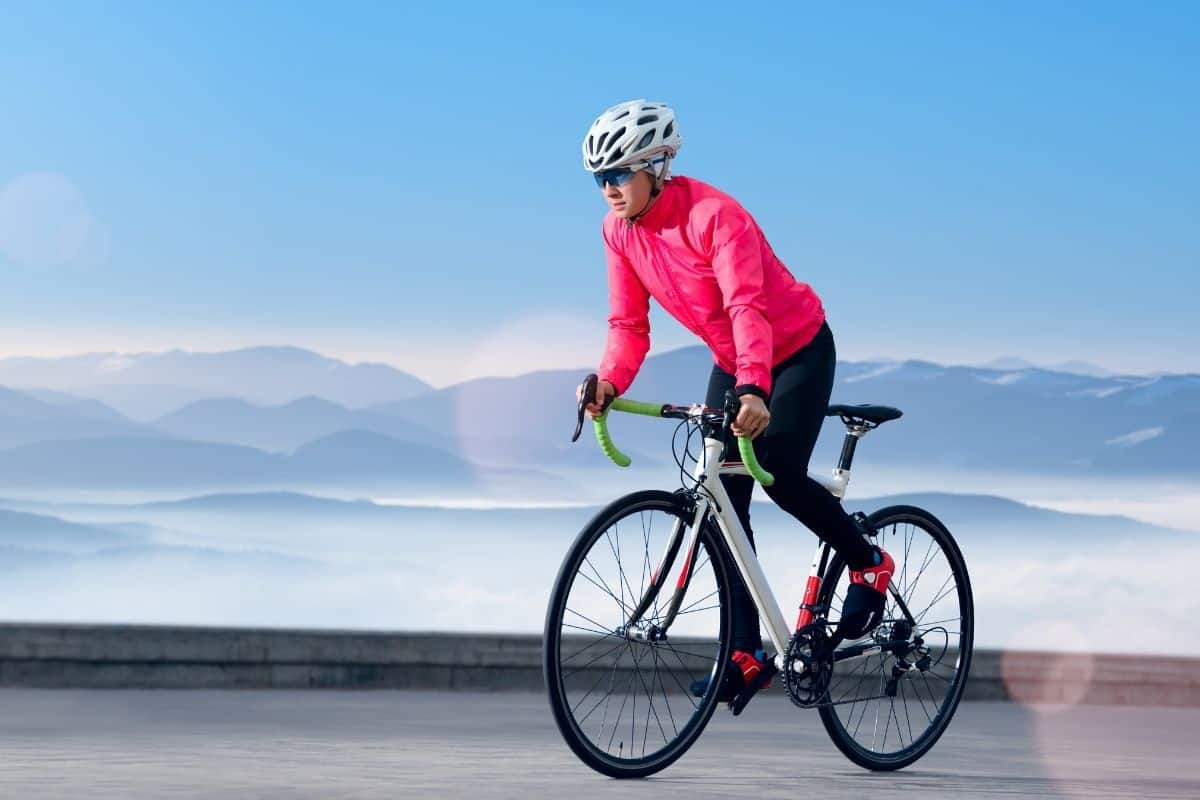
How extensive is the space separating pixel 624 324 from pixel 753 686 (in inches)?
46.3

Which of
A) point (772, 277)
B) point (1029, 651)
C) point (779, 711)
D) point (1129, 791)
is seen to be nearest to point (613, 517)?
point (772, 277)

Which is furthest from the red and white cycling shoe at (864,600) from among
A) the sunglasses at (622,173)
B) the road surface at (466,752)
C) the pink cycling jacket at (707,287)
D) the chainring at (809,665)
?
the sunglasses at (622,173)

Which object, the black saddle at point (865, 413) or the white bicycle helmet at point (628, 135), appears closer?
the white bicycle helmet at point (628, 135)

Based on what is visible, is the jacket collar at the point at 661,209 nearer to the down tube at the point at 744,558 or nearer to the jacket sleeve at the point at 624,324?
the jacket sleeve at the point at 624,324

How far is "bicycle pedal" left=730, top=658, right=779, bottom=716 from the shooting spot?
5934mm

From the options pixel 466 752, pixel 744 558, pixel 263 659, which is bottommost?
pixel 466 752

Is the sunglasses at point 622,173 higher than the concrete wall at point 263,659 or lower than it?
higher

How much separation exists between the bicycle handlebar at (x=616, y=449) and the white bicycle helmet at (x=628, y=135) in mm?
682

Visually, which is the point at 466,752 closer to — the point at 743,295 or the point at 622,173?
the point at 743,295

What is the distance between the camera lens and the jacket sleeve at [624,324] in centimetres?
601

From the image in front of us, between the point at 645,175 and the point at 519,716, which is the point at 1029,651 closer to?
the point at 519,716

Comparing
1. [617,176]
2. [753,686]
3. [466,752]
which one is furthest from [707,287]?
[466,752]

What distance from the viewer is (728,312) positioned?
588cm

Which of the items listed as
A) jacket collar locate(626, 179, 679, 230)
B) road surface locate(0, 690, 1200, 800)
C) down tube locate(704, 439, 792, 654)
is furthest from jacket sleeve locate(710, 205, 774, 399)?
road surface locate(0, 690, 1200, 800)
